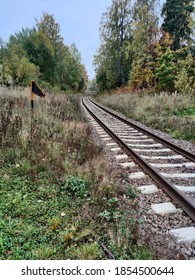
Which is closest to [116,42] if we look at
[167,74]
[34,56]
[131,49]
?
[131,49]

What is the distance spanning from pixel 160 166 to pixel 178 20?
22.8 meters

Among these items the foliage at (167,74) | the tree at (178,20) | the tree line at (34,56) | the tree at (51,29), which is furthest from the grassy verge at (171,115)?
the tree at (51,29)

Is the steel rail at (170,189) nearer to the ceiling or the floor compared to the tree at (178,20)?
nearer to the floor

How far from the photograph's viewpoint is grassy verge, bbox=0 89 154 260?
8.14 ft

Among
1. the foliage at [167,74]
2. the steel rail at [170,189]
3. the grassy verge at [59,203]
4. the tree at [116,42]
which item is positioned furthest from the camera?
the tree at [116,42]

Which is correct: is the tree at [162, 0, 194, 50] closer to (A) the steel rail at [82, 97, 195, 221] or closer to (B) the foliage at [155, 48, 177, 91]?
(B) the foliage at [155, 48, 177, 91]

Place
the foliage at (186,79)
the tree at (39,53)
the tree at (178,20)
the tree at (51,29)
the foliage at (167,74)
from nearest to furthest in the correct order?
the foliage at (186,79)
the foliage at (167,74)
the tree at (178,20)
the tree at (39,53)
the tree at (51,29)

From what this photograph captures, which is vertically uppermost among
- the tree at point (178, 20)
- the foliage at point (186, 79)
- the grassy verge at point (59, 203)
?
the tree at point (178, 20)

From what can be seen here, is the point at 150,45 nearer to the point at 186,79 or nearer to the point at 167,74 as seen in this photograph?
the point at 167,74

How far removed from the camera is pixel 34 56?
2372 cm

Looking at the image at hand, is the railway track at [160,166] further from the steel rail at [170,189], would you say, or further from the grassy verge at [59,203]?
the grassy verge at [59,203]

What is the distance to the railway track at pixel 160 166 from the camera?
3451 mm

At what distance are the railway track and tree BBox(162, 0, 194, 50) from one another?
19.1 meters

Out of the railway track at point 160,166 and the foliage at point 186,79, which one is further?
the foliage at point 186,79
